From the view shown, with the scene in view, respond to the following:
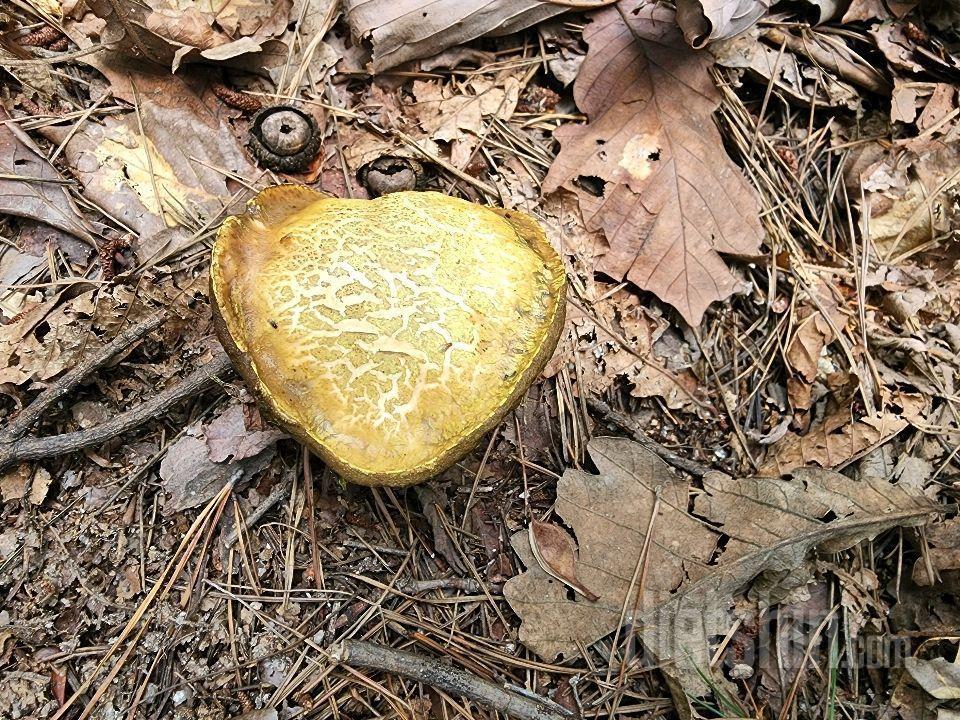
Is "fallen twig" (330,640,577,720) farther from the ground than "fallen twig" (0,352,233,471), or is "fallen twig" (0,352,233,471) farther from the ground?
"fallen twig" (0,352,233,471)

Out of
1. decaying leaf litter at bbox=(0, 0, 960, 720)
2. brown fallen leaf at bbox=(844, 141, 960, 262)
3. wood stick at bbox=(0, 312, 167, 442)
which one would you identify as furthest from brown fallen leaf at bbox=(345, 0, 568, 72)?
brown fallen leaf at bbox=(844, 141, 960, 262)

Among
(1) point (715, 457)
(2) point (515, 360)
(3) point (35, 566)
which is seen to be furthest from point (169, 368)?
(1) point (715, 457)

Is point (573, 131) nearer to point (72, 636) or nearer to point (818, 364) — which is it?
point (818, 364)

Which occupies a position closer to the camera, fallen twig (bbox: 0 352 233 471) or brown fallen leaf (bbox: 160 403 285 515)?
fallen twig (bbox: 0 352 233 471)

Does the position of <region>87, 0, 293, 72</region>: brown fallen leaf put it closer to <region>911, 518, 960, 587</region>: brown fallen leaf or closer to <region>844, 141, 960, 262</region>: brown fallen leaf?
<region>844, 141, 960, 262</region>: brown fallen leaf

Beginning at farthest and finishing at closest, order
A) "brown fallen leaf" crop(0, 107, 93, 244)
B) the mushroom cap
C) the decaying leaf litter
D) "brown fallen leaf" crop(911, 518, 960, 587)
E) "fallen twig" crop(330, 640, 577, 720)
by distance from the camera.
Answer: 1. "brown fallen leaf" crop(0, 107, 93, 244)
2. "brown fallen leaf" crop(911, 518, 960, 587)
3. the decaying leaf litter
4. "fallen twig" crop(330, 640, 577, 720)
5. the mushroom cap

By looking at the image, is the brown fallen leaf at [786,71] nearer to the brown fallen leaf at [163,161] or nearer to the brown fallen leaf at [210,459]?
the brown fallen leaf at [163,161]

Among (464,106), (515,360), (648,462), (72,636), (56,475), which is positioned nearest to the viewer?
(515,360)
